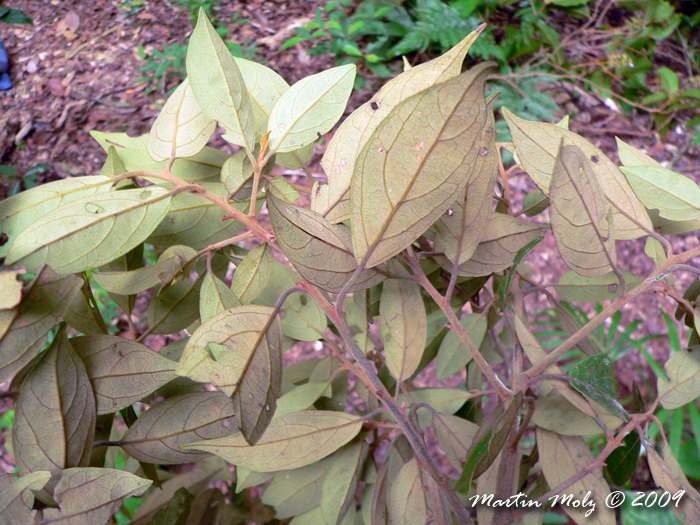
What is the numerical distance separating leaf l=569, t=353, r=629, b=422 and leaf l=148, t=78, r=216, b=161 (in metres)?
0.38

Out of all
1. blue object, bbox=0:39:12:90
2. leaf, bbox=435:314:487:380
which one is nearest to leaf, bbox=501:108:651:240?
leaf, bbox=435:314:487:380

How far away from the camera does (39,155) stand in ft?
7.06

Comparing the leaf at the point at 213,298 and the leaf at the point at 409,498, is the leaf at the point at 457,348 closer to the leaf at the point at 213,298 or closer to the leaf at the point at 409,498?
the leaf at the point at 409,498

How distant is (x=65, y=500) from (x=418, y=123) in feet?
1.30

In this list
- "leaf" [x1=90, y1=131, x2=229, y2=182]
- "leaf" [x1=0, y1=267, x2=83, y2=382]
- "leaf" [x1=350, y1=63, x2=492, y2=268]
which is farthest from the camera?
"leaf" [x1=90, y1=131, x2=229, y2=182]

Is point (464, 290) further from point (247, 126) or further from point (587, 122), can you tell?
point (587, 122)

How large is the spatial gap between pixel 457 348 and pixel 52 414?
43 centimetres

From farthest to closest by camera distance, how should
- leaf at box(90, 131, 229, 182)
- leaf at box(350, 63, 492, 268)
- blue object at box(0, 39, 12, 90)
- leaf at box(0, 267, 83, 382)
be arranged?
1. blue object at box(0, 39, 12, 90)
2. leaf at box(90, 131, 229, 182)
3. leaf at box(0, 267, 83, 382)
4. leaf at box(350, 63, 492, 268)

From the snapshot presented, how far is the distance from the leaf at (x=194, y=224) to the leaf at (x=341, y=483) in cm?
26

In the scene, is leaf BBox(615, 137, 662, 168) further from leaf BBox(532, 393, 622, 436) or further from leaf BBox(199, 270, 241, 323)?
leaf BBox(199, 270, 241, 323)

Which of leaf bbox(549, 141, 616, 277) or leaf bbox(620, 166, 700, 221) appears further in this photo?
leaf bbox(620, 166, 700, 221)

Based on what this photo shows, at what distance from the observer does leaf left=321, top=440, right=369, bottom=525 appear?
0.49m

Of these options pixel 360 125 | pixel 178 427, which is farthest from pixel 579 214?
pixel 178 427

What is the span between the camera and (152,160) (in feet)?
1.68
